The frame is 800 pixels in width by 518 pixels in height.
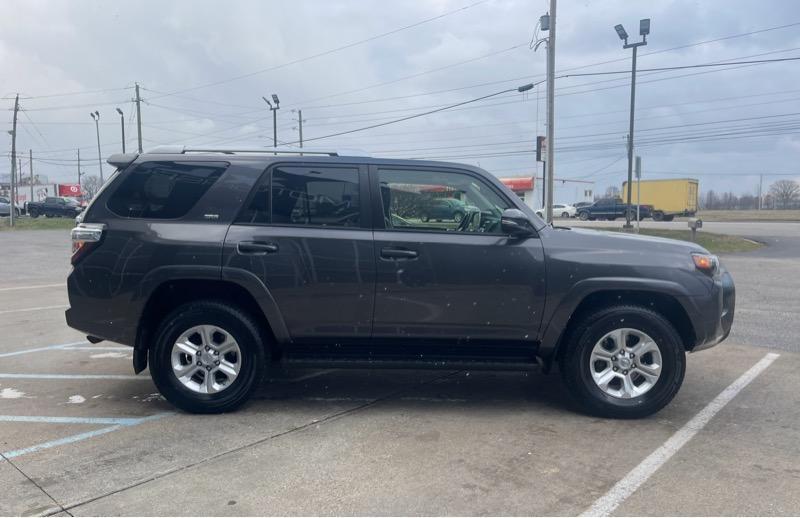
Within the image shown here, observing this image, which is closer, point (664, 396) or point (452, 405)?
point (664, 396)

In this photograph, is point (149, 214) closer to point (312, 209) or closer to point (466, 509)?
point (312, 209)

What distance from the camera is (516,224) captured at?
14.6ft

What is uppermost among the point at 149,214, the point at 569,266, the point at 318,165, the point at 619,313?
the point at 318,165

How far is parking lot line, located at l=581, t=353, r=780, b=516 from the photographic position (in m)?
3.29

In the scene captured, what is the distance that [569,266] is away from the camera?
4.51 m

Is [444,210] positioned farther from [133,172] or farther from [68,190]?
[68,190]

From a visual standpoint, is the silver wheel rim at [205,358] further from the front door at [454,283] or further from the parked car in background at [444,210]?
the parked car in background at [444,210]

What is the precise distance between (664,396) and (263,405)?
301cm

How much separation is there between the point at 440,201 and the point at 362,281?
856mm

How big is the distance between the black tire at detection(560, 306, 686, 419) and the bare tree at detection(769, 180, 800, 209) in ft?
321

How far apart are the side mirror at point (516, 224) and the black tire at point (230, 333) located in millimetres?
1976

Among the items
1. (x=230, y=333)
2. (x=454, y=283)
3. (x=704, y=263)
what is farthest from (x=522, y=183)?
(x=230, y=333)

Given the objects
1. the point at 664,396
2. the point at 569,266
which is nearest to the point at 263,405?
the point at 569,266

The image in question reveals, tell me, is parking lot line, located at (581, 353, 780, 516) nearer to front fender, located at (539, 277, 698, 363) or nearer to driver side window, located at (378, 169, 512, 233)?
front fender, located at (539, 277, 698, 363)
